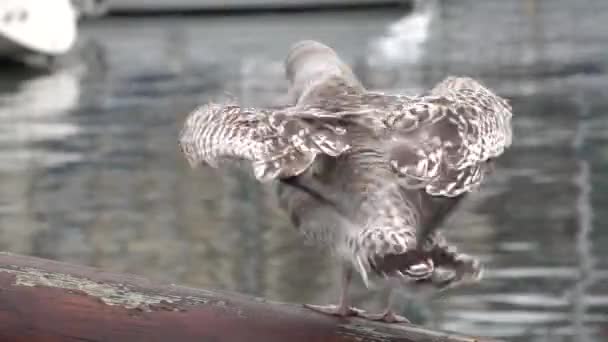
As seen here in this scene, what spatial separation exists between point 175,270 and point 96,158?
4.11 meters

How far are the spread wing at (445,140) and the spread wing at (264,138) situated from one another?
0.18m

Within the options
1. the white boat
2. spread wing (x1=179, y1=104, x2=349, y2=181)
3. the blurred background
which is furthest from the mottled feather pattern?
the white boat

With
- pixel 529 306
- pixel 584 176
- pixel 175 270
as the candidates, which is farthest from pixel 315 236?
pixel 584 176

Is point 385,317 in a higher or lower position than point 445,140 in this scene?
lower

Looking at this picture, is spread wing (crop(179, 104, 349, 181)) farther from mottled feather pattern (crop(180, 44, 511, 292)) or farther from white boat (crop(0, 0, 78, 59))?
white boat (crop(0, 0, 78, 59))

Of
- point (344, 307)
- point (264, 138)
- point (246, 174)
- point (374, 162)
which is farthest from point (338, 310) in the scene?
point (246, 174)

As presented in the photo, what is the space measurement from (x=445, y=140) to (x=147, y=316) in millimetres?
924

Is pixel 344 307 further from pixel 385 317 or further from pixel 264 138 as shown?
pixel 264 138

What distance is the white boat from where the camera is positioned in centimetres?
1938

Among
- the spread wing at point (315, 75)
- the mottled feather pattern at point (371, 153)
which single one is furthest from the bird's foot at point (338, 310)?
the spread wing at point (315, 75)

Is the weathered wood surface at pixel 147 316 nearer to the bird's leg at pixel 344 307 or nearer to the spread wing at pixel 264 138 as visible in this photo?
the bird's leg at pixel 344 307

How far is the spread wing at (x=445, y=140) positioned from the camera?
347 cm

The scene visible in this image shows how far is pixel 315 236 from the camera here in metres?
3.93

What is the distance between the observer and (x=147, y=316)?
329cm
